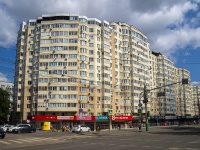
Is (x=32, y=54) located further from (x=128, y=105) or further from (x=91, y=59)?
(x=128, y=105)

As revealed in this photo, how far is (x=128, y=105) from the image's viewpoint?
92062 millimetres

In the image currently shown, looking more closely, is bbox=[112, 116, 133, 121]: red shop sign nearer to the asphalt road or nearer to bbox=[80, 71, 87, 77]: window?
bbox=[80, 71, 87, 77]: window

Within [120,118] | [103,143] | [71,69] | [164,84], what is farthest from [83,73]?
[164,84]

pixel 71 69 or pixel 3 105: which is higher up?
pixel 71 69

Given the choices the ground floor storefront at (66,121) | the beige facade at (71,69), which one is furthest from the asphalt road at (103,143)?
the beige facade at (71,69)

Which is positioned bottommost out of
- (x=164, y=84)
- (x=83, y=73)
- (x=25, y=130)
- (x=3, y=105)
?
(x=25, y=130)

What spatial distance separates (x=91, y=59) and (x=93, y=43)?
208 inches

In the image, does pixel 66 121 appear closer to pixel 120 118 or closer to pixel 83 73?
pixel 83 73

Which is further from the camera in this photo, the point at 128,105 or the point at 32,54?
the point at 128,105

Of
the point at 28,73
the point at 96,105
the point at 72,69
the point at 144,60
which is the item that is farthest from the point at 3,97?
the point at 144,60

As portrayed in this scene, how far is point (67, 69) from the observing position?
77.2m

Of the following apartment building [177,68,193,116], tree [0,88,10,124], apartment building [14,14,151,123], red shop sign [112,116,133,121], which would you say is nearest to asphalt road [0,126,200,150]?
apartment building [14,14,151,123]

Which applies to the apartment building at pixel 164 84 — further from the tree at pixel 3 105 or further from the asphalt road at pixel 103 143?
the asphalt road at pixel 103 143

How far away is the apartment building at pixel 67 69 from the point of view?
75688 millimetres
